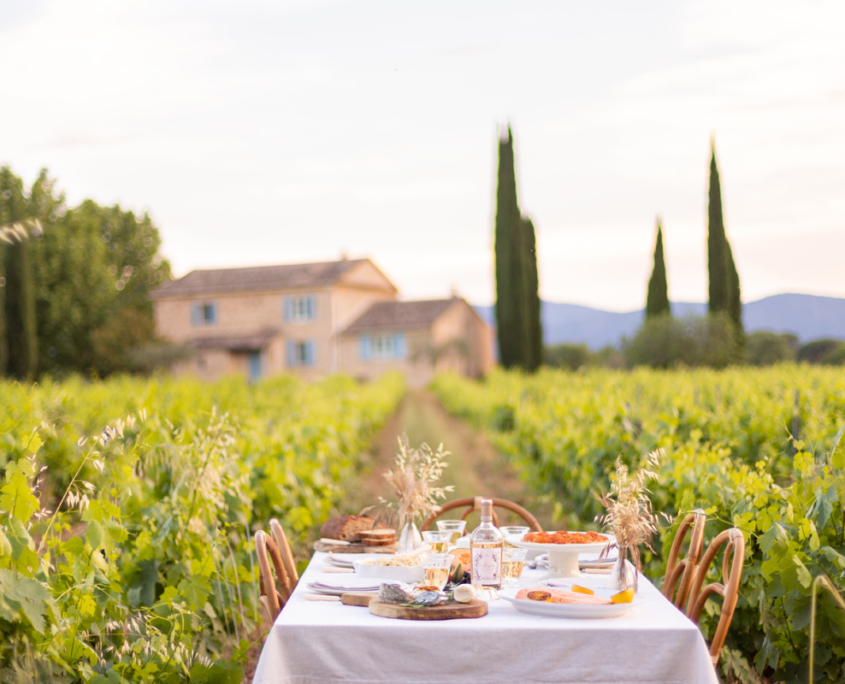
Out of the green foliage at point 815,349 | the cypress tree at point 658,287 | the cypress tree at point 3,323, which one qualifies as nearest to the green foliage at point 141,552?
the cypress tree at point 3,323

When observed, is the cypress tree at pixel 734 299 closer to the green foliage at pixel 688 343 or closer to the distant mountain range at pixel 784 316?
the distant mountain range at pixel 784 316

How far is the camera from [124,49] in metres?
6.39

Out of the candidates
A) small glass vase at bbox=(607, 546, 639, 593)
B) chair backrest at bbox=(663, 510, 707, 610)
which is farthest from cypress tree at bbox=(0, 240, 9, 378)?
small glass vase at bbox=(607, 546, 639, 593)

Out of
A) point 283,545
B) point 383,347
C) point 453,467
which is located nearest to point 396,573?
point 283,545

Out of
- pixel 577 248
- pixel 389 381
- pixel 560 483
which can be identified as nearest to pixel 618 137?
pixel 577 248

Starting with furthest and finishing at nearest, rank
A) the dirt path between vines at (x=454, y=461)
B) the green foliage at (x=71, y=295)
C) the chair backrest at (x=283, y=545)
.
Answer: the green foliage at (x=71, y=295)
the dirt path between vines at (x=454, y=461)
the chair backrest at (x=283, y=545)

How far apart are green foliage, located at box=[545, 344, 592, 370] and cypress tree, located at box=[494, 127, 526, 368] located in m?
15.8

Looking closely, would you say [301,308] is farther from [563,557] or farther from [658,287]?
[563,557]

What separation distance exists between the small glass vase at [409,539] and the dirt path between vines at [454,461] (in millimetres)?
1359

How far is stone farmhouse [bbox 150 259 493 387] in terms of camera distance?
34.9 metres

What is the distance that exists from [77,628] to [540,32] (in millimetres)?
6214

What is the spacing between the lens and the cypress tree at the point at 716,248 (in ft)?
90.5

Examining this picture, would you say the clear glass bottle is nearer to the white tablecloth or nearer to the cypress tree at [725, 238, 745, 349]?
the white tablecloth

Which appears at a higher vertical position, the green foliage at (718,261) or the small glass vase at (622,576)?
the green foliage at (718,261)
